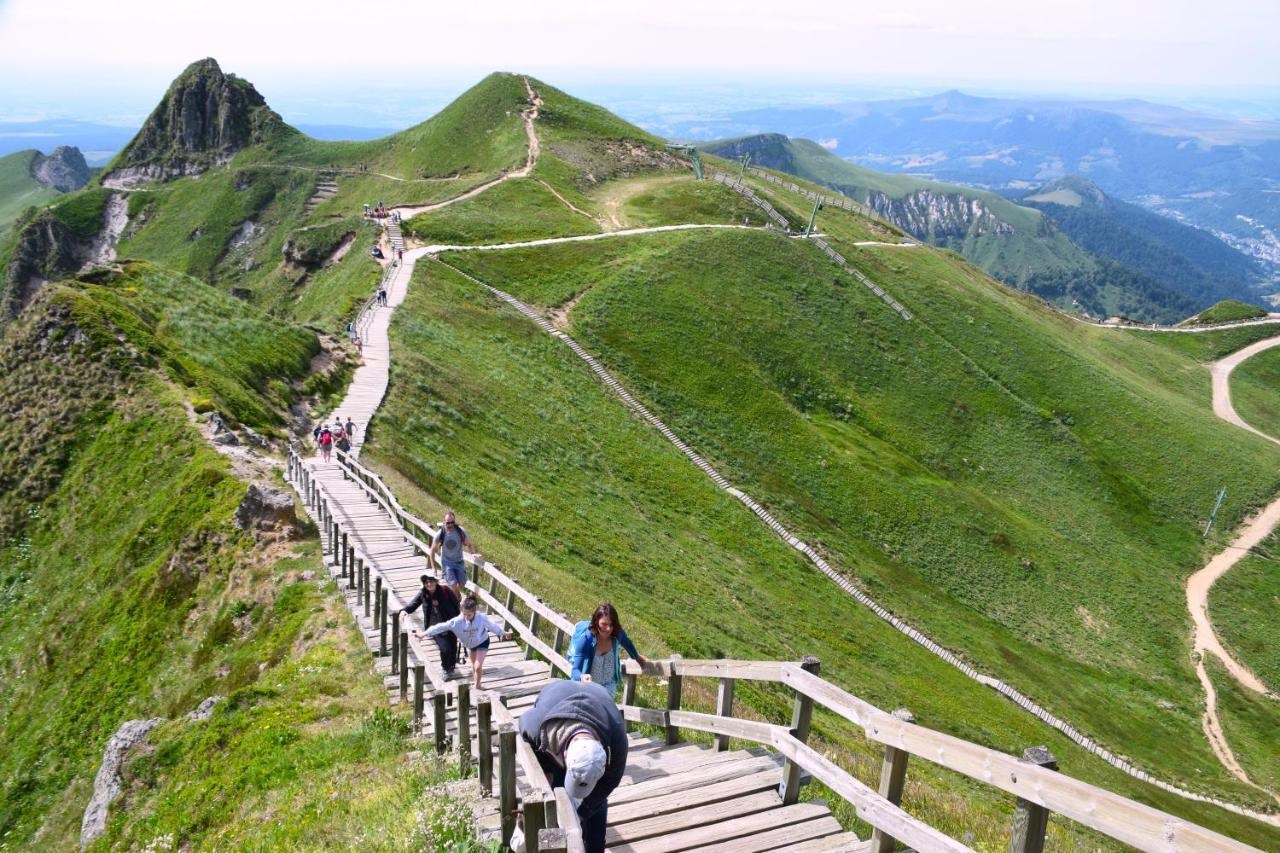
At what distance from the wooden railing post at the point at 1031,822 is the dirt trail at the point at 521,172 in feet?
266

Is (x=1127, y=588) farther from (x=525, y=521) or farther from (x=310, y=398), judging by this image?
(x=310, y=398)

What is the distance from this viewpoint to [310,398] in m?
38.1

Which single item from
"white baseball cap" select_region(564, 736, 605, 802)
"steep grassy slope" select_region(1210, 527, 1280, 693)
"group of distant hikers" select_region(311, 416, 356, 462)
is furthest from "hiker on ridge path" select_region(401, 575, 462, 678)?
"steep grassy slope" select_region(1210, 527, 1280, 693)

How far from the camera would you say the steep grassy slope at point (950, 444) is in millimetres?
44219

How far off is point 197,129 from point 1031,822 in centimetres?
16105

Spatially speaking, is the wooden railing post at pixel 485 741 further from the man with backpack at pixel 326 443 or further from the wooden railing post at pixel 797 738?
the man with backpack at pixel 326 443

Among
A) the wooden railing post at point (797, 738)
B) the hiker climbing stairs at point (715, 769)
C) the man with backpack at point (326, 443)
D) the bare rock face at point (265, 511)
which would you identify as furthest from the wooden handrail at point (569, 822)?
the man with backpack at point (326, 443)

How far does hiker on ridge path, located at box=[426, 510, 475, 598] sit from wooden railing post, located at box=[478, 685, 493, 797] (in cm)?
834

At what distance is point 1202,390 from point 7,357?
363ft

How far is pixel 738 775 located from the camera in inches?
349

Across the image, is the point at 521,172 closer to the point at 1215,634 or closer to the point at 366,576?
the point at 1215,634

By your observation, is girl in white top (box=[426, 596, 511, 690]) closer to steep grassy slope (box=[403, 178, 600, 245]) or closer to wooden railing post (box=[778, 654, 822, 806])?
wooden railing post (box=[778, 654, 822, 806])

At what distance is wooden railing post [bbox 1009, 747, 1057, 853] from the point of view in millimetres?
5184

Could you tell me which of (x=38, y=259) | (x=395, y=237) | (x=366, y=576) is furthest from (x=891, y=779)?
(x=38, y=259)
